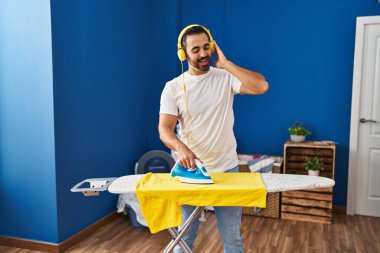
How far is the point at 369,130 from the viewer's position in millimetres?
3371

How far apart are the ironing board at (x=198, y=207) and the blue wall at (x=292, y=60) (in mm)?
2043

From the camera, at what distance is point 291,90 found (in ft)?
11.8

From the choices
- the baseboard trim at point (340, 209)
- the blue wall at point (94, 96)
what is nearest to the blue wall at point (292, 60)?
the baseboard trim at point (340, 209)

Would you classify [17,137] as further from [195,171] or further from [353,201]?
[353,201]

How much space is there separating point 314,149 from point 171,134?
219cm

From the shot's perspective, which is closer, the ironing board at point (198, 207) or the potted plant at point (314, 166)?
the ironing board at point (198, 207)

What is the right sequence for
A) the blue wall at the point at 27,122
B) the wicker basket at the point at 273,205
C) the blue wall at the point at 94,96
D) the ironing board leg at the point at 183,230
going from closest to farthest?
the ironing board leg at the point at 183,230 → the blue wall at the point at 27,122 → the blue wall at the point at 94,96 → the wicker basket at the point at 273,205

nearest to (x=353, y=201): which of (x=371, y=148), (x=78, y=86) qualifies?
(x=371, y=148)

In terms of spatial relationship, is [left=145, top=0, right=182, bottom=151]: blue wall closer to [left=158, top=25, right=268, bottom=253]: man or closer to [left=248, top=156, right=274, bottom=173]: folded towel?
[left=248, top=156, right=274, bottom=173]: folded towel

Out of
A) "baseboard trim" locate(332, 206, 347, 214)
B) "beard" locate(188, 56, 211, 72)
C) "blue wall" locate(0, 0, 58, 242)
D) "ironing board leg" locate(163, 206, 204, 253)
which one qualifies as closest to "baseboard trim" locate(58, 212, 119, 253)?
"blue wall" locate(0, 0, 58, 242)

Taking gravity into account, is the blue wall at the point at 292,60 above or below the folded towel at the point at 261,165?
above

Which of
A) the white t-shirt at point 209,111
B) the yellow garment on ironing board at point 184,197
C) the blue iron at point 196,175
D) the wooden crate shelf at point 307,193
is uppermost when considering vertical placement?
the white t-shirt at point 209,111

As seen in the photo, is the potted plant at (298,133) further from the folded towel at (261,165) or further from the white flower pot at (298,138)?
the folded towel at (261,165)

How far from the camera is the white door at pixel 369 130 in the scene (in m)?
3.29
